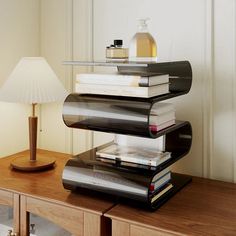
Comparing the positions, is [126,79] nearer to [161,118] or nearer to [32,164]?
[161,118]

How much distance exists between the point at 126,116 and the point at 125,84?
0.09 metres

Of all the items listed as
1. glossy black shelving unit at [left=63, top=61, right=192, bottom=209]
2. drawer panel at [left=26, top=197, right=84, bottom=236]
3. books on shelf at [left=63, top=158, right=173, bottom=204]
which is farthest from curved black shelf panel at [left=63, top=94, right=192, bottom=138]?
drawer panel at [left=26, top=197, right=84, bottom=236]

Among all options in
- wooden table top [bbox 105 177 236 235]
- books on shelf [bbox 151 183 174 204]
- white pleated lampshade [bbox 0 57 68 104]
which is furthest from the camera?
white pleated lampshade [bbox 0 57 68 104]

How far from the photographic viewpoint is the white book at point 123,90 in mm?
981

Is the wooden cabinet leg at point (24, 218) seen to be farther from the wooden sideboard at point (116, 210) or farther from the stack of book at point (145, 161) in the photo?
the stack of book at point (145, 161)

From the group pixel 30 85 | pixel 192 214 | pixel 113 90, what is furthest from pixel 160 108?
pixel 30 85

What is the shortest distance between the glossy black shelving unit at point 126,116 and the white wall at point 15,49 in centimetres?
52

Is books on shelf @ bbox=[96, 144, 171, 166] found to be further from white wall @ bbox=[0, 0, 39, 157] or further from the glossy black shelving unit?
white wall @ bbox=[0, 0, 39, 157]

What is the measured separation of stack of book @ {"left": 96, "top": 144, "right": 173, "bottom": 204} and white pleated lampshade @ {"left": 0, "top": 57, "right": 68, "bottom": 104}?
0.32 m

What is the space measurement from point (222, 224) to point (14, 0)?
45.0 inches

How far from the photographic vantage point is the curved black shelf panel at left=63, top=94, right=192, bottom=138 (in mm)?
965

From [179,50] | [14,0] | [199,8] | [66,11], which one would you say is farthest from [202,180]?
[14,0]

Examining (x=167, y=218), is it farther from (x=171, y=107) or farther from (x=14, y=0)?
(x=14, y=0)

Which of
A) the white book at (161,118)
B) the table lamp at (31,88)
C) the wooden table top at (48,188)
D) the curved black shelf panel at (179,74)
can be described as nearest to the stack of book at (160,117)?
the white book at (161,118)
